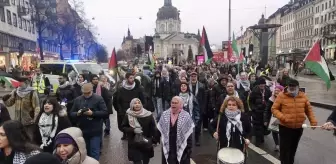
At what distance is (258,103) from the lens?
25.8ft

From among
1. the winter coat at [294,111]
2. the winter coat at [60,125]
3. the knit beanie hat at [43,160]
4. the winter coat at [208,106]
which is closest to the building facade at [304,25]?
the winter coat at [208,106]

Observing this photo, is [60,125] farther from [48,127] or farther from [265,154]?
[265,154]

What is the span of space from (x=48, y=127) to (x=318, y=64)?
18.2ft

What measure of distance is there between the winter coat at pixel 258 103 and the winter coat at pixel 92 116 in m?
3.93

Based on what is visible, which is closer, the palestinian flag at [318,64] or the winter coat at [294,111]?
the winter coat at [294,111]

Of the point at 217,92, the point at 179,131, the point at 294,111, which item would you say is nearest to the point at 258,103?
the point at 217,92

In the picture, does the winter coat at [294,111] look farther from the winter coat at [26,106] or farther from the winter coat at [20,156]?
the winter coat at [26,106]

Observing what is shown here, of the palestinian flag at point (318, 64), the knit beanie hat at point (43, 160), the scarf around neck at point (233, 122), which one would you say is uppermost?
the palestinian flag at point (318, 64)

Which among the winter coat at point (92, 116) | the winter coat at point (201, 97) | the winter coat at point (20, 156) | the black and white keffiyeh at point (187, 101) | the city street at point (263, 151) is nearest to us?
the winter coat at point (20, 156)

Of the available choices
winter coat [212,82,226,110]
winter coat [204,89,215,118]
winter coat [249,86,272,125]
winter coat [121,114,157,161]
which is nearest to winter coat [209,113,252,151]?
winter coat [121,114,157,161]

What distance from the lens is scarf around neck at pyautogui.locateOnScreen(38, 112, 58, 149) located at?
188 inches

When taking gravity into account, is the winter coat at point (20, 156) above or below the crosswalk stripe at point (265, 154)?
above

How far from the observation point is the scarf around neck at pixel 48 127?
4.77 m

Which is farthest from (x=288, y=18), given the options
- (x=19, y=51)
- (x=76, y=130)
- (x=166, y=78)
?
(x=76, y=130)
